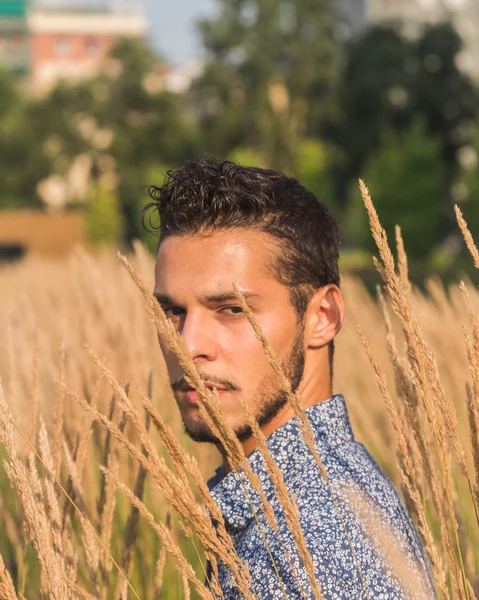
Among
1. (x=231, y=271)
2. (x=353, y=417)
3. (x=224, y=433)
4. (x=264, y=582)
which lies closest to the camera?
(x=224, y=433)

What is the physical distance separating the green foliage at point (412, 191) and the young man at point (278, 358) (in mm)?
29294

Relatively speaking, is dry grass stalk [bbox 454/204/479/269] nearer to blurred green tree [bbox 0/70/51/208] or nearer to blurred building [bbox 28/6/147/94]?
blurred green tree [bbox 0/70/51/208]

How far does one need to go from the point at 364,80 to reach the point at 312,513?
3718 centimetres

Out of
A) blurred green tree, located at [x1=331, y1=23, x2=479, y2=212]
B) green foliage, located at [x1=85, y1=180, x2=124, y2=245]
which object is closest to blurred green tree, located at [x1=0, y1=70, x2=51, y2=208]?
green foliage, located at [x1=85, y1=180, x2=124, y2=245]

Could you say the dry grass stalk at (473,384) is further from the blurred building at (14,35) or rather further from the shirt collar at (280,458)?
the blurred building at (14,35)

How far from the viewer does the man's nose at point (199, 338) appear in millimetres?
1758

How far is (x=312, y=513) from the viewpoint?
1.60 m

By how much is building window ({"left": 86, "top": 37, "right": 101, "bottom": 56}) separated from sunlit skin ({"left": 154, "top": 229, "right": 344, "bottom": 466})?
75530mm

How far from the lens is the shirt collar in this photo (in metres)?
1.73

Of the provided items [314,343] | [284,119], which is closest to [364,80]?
[284,119]

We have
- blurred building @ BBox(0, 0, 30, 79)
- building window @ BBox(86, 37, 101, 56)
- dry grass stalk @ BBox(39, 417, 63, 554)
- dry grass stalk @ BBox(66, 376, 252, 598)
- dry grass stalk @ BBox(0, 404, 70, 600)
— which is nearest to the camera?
dry grass stalk @ BBox(66, 376, 252, 598)

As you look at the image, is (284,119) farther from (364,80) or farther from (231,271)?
(231,271)

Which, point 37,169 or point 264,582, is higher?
point 37,169

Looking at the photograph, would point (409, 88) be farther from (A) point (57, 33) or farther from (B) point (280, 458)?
(A) point (57, 33)
